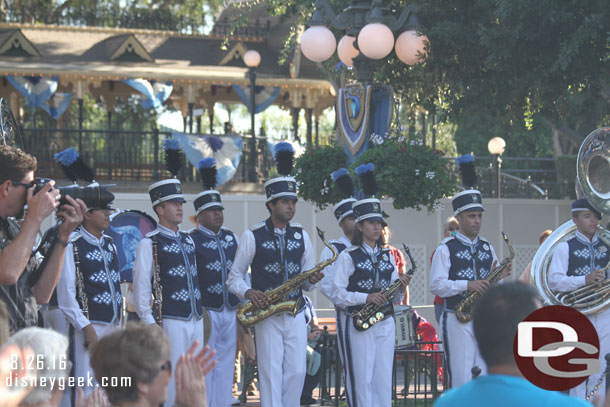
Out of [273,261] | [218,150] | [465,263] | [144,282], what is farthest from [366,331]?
[218,150]

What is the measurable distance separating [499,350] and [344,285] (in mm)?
5800

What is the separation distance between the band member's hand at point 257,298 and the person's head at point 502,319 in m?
5.46

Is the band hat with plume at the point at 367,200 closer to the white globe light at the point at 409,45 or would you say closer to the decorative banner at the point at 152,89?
the white globe light at the point at 409,45

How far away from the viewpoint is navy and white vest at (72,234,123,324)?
26.7ft

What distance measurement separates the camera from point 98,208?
328 inches

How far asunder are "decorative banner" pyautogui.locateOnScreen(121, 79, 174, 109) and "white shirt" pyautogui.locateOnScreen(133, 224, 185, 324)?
15435 mm

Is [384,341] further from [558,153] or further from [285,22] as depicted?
[558,153]

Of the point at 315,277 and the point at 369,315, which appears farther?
the point at 369,315

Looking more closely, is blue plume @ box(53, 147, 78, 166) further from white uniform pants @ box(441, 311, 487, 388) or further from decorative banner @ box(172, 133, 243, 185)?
decorative banner @ box(172, 133, 243, 185)

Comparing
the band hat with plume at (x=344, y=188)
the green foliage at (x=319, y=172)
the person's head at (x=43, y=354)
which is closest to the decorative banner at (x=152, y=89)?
the green foliage at (x=319, y=172)

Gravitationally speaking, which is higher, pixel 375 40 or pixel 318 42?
pixel 318 42

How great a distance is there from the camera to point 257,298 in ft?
29.4

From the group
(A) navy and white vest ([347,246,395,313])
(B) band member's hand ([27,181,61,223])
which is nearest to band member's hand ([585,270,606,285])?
(A) navy and white vest ([347,246,395,313])

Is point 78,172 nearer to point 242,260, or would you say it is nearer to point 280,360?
point 242,260
